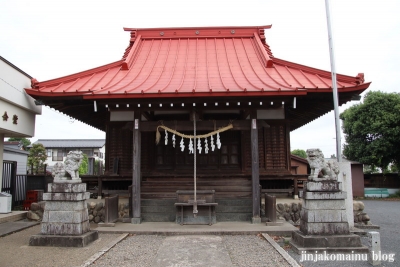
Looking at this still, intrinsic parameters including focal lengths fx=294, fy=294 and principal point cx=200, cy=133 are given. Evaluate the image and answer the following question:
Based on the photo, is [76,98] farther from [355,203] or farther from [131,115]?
[355,203]

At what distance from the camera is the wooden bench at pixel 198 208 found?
8352 mm

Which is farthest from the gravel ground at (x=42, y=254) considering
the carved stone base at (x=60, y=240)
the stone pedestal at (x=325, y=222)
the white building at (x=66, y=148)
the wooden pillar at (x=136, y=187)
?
the white building at (x=66, y=148)

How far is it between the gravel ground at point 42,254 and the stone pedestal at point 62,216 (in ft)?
0.69

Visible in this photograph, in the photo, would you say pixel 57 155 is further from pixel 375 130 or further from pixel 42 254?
pixel 42 254

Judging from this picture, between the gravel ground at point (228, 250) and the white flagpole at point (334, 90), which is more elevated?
the white flagpole at point (334, 90)

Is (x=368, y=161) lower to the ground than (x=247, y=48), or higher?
lower

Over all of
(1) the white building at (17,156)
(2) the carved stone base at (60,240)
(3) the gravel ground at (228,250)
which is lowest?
(3) the gravel ground at (228,250)

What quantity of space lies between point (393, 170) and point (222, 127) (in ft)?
73.7

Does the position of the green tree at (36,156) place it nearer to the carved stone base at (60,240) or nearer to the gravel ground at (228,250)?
the carved stone base at (60,240)

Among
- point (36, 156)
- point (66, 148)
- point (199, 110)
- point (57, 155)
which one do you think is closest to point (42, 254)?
point (199, 110)

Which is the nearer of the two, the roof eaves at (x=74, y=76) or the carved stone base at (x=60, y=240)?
the carved stone base at (x=60, y=240)

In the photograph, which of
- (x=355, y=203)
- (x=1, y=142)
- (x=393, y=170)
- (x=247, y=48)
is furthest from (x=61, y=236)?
(x=393, y=170)

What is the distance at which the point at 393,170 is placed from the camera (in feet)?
80.7

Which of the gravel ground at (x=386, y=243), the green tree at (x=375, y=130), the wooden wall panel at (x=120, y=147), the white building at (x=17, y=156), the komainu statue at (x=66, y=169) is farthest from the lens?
the green tree at (x=375, y=130)
